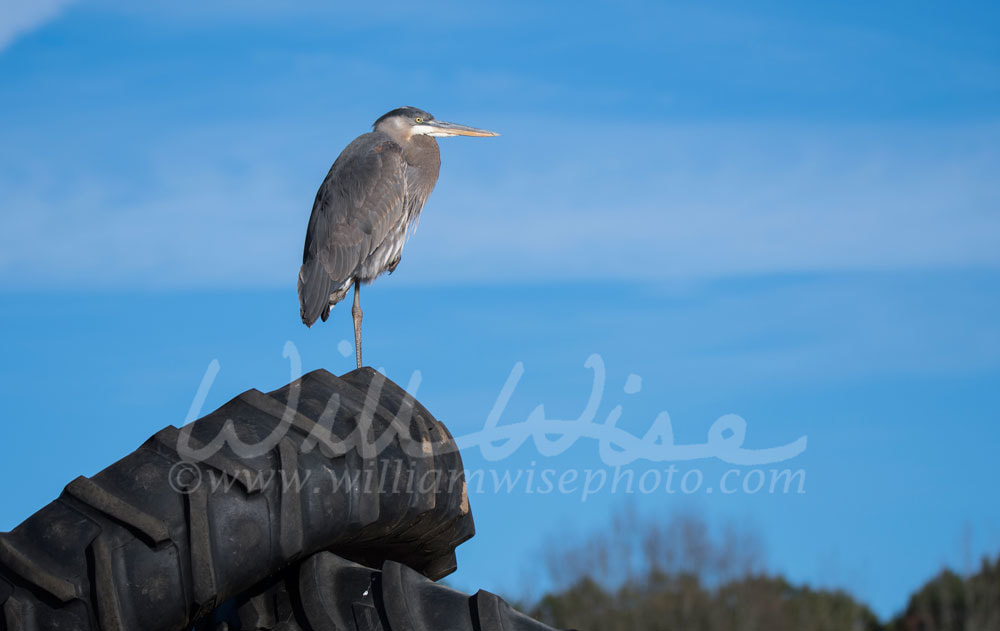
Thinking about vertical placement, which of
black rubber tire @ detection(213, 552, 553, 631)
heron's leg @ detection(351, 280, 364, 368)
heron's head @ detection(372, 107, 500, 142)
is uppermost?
heron's head @ detection(372, 107, 500, 142)

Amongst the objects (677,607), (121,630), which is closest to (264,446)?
(121,630)

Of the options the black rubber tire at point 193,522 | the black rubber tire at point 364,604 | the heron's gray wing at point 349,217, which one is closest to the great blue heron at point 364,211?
the heron's gray wing at point 349,217

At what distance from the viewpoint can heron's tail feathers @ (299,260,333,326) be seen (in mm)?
7391

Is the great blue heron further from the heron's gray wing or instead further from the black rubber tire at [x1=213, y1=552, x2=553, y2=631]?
the black rubber tire at [x1=213, y1=552, x2=553, y2=631]

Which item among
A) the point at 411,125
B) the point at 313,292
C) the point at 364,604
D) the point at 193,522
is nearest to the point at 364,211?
the point at 313,292

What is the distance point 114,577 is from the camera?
121 inches

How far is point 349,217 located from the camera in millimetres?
7746

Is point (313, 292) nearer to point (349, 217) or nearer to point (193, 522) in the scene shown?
point (349, 217)

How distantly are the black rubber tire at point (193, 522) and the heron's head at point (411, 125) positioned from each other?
17.0ft

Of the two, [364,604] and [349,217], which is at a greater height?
[349,217]

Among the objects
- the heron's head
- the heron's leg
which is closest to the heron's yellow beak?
the heron's head

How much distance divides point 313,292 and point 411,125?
192 cm

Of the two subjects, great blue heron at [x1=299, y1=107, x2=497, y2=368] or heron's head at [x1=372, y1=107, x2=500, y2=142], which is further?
heron's head at [x1=372, y1=107, x2=500, y2=142]

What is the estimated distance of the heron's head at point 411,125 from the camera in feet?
27.8
